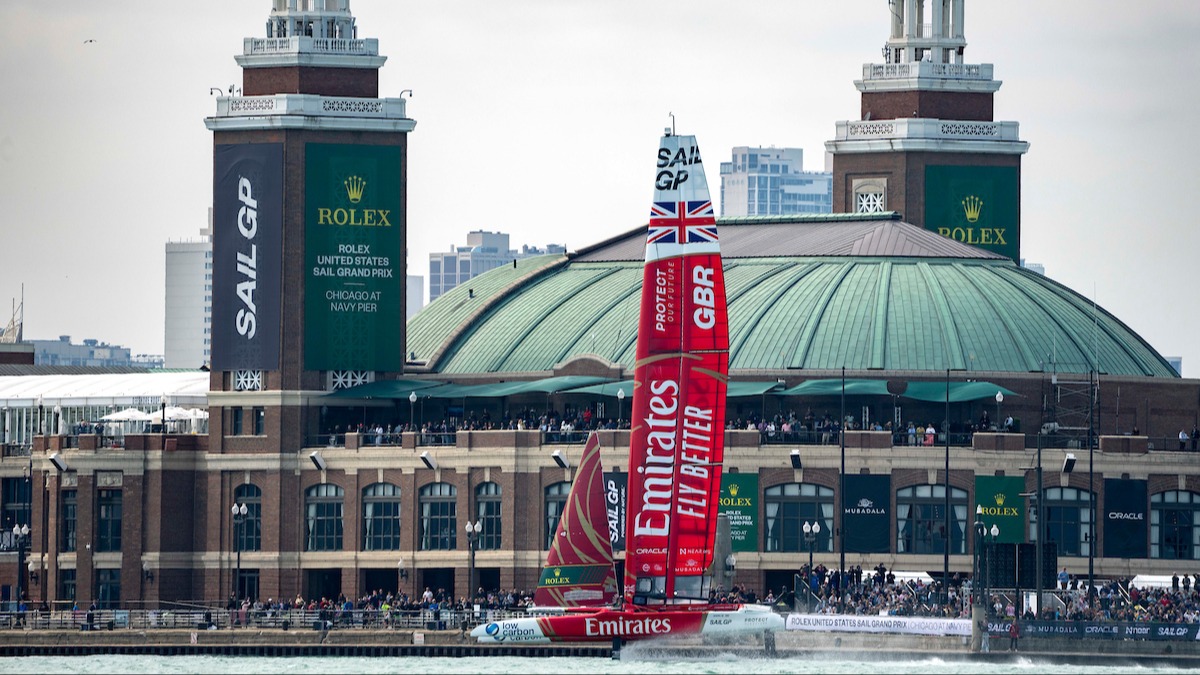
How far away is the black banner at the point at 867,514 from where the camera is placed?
13762cm

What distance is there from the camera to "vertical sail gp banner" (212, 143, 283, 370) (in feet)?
489

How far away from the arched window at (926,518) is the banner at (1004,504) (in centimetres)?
101

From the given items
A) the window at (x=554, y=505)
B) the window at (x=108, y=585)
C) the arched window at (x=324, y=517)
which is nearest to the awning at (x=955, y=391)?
the window at (x=554, y=505)

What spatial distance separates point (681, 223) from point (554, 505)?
3584 cm

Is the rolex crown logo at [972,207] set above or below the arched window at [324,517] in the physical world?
above

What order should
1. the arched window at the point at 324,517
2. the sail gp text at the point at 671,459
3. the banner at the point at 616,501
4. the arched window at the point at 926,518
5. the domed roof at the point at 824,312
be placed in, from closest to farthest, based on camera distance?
the sail gp text at the point at 671,459 → the arched window at the point at 926,518 → the banner at the point at 616,501 → the domed roof at the point at 824,312 → the arched window at the point at 324,517

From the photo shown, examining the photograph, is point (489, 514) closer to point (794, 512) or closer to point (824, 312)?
point (794, 512)

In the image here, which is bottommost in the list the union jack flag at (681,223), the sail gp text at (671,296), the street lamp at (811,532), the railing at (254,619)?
the railing at (254,619)

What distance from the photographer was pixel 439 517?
478 feet

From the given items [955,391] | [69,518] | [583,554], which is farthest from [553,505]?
[69,518]

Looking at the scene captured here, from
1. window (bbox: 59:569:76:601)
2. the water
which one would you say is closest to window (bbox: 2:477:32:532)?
window (bbox: 59:569:76:601)

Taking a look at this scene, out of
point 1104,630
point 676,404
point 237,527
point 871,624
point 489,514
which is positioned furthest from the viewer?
point 237,527

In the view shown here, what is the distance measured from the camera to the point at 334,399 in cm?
15012

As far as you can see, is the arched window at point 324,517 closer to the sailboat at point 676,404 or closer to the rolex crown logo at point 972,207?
the sailboat at point 676,404
